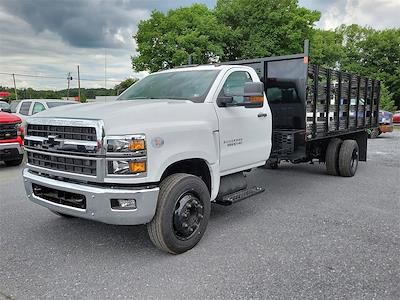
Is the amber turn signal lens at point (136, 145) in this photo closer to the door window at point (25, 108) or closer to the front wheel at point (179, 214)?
the front wheel at point (179, 214)

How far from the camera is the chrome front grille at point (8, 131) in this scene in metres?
8.88

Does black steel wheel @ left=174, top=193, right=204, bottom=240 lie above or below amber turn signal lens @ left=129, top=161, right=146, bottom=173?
below

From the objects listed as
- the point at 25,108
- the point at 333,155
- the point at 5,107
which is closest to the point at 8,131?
the point at 25,108

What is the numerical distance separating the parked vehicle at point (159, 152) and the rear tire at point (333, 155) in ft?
9.98

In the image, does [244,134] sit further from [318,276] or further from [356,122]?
[356,122]

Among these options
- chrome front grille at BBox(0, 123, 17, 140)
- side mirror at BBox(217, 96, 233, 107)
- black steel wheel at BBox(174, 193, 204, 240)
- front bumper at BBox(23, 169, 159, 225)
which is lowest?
black steel wheel at BBox(174, 193, 204, 240)

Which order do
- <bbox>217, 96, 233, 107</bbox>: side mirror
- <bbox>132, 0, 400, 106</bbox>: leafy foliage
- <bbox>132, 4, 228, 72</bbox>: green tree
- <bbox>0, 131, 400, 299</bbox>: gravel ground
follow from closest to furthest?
<bbox>0, 131, 400, 299</bbox>: gravel ground, <bbox>217, 96, 233, 107</bbox>: side mirror, <bbox>132, 4, 228, 72</bbox>: green tree, <bbox>132, 0, 400, 106</bbox>: leafy foliage

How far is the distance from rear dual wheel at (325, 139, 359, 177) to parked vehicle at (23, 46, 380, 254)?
3.06 metres

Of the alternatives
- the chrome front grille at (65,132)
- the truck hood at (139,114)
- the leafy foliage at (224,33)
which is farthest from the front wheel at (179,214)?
the leafy foliage at (224,33)

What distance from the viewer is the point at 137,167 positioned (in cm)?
346

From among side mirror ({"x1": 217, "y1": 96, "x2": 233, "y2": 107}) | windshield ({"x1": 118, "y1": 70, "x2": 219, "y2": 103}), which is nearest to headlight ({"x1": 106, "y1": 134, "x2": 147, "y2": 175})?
windshield ({"x1": 118, "y1": 70, "x2": 219, "y2": 103})

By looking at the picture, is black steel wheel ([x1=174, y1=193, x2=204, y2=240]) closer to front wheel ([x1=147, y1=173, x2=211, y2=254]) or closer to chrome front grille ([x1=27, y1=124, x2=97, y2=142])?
front wheel ([x1=147, y1=173, x2=211, y2=254])

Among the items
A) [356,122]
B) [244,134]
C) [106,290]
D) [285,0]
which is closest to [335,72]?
[356,122]

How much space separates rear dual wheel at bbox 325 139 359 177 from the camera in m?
7.83
